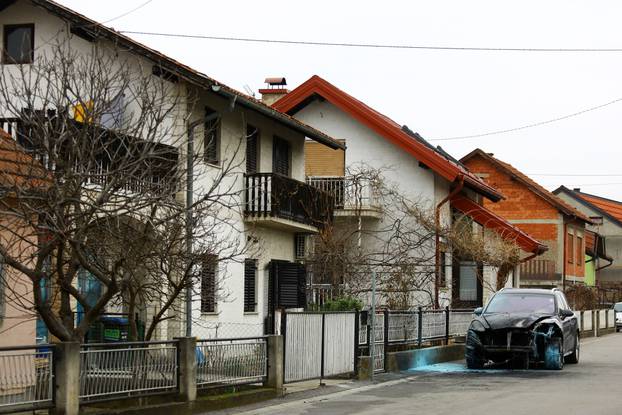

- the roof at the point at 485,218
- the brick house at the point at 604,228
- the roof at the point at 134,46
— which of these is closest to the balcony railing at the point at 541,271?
the roof at the point at 485,218

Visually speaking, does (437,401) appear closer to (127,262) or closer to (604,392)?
(604,392)

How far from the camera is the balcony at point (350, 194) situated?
3109cm

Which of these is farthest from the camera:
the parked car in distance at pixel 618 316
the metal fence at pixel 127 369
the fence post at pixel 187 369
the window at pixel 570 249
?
the window at pixel 570 249

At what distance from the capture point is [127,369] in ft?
42.6

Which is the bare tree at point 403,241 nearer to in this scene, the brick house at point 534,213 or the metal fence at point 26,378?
the brick house at point 534,213

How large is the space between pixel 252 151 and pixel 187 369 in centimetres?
1180

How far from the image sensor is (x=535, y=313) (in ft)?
71.4

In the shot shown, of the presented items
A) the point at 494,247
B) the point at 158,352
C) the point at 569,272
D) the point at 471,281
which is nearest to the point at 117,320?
the point at 158,352

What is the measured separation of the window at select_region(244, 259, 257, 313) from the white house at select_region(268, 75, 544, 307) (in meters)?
6.60

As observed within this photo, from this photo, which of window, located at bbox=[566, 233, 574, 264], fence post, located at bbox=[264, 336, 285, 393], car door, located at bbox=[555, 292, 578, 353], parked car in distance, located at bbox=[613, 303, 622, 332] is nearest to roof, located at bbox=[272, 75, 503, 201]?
car door, located at bbox=[555, 292, 578, 353]

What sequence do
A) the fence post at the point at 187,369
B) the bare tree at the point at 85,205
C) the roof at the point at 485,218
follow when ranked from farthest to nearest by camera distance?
1. the roof at the point at 485,218
2. the fence post at the point at 187,369
3. the bare tree at the point at 85,205

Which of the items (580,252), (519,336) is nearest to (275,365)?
(519,336)

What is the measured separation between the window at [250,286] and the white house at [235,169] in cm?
2

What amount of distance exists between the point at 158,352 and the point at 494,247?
66.0ft
